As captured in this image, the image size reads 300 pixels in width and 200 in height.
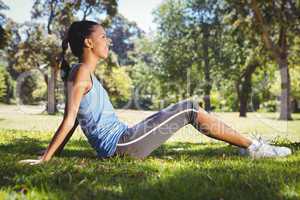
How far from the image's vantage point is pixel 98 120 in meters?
4.79

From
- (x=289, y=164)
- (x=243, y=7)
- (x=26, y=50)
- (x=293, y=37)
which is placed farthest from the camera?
(x=26, y=50)

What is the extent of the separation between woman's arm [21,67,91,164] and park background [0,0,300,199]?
0.63 feet

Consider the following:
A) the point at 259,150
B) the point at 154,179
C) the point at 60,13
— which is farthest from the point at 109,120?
the point at 60,13

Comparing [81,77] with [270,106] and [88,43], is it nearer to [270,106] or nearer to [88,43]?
[88,43]

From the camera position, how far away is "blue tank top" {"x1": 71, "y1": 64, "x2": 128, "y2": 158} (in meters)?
4.77

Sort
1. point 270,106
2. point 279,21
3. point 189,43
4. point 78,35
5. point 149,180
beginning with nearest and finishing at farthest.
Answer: point 149,180 → point 78,35 → point 279,21 → point 189,43 → point 270,106

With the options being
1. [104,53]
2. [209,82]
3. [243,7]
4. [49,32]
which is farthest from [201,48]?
[104,53]

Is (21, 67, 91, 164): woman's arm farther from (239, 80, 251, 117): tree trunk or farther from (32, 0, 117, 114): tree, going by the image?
(239, 80, 251, 117): tree trunk

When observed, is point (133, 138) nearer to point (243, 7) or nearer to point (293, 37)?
point (243, 7)

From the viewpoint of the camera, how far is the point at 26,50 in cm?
3459

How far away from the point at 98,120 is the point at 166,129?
0.73 metres

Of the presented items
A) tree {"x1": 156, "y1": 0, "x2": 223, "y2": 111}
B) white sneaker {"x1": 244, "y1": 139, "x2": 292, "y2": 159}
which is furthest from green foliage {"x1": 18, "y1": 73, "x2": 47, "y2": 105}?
white sneaker {"x1": 244, "y1": 139, "x2": 292, "y2": 159}

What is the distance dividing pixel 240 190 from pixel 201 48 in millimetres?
47658

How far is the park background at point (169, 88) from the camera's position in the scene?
3529 millimetres
